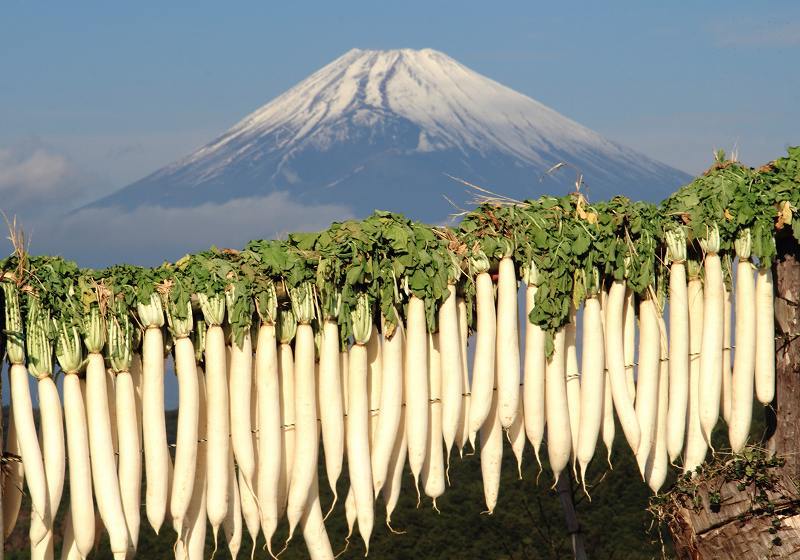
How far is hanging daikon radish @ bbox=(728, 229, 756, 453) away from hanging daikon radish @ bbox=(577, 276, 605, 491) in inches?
39.1

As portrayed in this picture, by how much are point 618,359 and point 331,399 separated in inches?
72.9

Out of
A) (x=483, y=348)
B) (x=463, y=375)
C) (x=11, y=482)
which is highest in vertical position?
(x=483, y=348)

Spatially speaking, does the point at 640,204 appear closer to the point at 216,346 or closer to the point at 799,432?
the point at 799,432

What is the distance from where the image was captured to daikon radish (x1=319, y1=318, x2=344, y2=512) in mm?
5973

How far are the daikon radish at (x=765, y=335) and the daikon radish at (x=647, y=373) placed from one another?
2.35 feet

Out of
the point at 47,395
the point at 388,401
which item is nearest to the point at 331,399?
the point at 388,401

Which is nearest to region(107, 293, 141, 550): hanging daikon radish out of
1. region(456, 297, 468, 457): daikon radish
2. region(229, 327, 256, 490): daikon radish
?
region(229, 327, 256, 490): daikon radish

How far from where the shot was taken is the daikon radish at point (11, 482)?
5.73 meters

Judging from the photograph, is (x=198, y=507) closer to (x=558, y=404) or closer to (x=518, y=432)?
(x=518, y=432)

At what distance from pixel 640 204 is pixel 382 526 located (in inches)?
222

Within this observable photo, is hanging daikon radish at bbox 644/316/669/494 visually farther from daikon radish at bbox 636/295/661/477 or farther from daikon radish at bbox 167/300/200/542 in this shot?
daikon radish at bbox 167/300/200/542

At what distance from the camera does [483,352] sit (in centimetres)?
627

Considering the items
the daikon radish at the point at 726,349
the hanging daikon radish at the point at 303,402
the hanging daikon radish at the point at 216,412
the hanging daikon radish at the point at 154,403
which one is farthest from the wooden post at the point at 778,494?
the hanging daikon radish at the point at 154,403

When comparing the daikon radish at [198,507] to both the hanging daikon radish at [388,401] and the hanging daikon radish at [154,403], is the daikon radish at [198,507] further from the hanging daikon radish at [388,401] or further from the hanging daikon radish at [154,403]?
the hanging daikon radish at [388,401]
